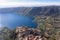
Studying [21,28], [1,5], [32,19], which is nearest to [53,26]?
[32,19]

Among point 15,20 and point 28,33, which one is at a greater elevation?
point 15,20

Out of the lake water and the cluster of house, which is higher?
the lake water

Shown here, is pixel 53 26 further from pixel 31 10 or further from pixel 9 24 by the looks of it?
pixel 9 24

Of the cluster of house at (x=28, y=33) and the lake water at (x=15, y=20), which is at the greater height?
the lake water at (x=15, y=20)

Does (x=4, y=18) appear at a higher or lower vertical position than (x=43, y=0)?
lower
